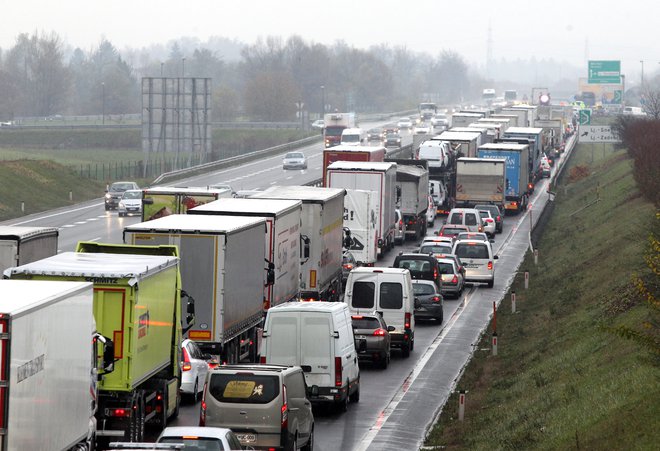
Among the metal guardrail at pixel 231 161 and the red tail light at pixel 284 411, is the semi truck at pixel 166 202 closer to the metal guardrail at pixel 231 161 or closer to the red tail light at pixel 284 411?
the red tail light at pixel 284 411

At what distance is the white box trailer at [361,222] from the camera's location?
47.0 m

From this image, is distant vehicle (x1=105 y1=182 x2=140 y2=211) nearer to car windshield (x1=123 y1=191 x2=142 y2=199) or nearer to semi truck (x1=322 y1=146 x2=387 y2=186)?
car windshield (x1=123 y1=191 x2=142 y2=199)

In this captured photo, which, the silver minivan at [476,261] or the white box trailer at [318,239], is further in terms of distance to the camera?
the silver minivan at [476,261]

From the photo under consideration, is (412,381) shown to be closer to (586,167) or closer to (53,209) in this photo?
(53,209)

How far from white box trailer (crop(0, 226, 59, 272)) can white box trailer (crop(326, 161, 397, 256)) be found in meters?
22.7

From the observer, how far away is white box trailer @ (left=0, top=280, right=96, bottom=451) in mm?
13578

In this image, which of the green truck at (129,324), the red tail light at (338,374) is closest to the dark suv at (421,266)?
the red tail light at (338,374)

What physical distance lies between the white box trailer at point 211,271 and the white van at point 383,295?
600cm

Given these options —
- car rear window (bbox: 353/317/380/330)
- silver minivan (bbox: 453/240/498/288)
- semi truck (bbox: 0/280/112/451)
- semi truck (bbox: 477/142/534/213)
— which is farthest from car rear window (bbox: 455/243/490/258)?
semi truck (bbox: 0/280/112/451)

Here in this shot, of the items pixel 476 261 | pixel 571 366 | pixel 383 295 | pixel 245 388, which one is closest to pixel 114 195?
pixel 476 261

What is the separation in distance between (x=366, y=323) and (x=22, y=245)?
27.3 feet

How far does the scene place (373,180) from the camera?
163 feet

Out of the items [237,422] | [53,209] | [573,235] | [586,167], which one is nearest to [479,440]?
[237,422]

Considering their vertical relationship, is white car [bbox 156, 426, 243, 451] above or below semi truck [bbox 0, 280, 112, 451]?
below
